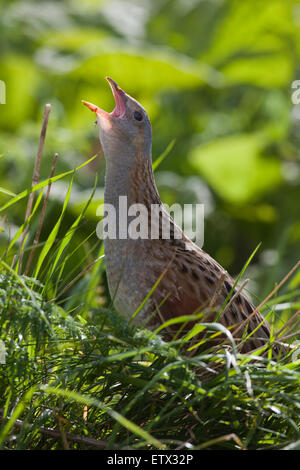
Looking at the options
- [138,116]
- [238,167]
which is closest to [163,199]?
[238,167]

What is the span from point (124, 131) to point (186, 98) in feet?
11.4

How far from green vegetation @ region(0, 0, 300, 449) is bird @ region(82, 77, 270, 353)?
0.07m

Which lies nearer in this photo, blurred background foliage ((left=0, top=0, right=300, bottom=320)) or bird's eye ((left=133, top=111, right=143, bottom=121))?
bird's eye ((left=133, top=111, right=143, bottom=121))

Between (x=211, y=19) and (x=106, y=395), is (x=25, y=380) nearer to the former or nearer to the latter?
(x=106, y=395)

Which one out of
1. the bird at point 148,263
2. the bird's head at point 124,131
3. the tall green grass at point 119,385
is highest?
the bird's head at point 124,131

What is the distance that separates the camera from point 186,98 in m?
5.20

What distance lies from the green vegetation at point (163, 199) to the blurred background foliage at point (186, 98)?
13 millimetres

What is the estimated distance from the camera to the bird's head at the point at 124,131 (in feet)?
6.03

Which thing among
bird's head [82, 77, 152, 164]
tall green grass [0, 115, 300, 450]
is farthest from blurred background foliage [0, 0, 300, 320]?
tall green grass [0, 115, 300, 450]

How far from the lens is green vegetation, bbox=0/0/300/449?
1324mm

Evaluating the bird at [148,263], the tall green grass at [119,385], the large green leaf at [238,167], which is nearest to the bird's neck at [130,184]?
the bird at [148,263]

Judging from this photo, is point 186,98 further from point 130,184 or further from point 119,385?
point 119,385

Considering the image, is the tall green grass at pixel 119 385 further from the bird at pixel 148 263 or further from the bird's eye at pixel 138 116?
the bird's eye at pixel 138 116

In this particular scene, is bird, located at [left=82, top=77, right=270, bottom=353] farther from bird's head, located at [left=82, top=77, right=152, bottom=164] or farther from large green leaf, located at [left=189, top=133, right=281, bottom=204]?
large green leaf, located at [left=189, top=133, right=281, bottom=204]
